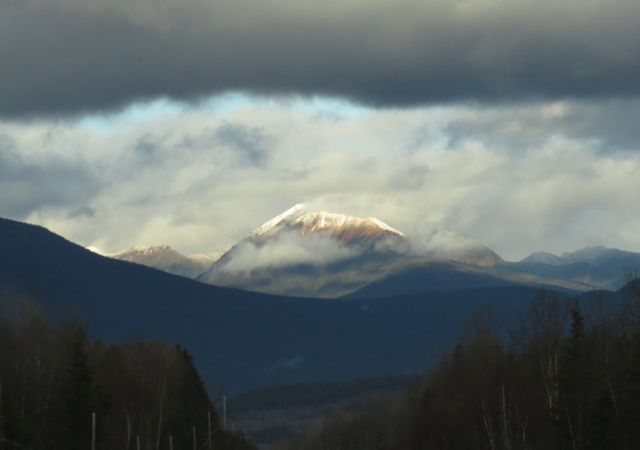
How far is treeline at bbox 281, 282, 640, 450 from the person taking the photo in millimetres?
102250

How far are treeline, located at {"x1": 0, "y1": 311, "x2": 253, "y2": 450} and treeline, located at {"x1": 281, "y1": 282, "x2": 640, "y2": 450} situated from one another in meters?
23.0

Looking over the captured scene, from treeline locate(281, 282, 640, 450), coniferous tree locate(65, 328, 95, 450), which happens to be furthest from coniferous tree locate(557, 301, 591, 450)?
coniferous tree locate(65, 328, 95, 450)

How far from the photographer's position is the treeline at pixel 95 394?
122 meters

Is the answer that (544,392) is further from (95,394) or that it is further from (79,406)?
(95,394)

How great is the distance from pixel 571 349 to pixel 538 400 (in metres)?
8.95

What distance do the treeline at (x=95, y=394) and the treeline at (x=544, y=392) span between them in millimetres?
23006

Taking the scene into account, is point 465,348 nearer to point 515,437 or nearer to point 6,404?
point 515,437

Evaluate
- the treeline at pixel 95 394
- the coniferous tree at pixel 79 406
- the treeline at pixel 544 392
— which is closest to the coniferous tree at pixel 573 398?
the treeline at pixel 544 392

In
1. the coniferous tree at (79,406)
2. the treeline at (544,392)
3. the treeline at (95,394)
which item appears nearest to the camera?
the treeline at (544,392)

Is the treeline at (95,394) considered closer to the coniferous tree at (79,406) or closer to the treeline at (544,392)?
the coniferous tree at (79,406)

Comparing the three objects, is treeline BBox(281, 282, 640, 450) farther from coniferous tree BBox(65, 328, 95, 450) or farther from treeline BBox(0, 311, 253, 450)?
coniferous tree BBox(65, 328, 95, 450)

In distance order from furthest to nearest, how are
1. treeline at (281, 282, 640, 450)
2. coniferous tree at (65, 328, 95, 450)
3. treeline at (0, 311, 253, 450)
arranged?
treeline at (0, 311, 253, 450), coniferous tree at (65, 328, 95, 450), treeline at (281, 282, 640, 450)

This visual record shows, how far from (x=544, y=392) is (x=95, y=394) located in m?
37.6

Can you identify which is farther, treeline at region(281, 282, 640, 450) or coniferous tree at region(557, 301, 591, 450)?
coniferous tree at region(557, 301, 591, 450)
